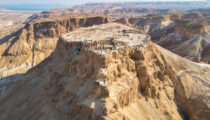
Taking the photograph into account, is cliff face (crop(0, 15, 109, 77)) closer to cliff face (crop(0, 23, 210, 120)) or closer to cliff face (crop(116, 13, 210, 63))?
cliff face (crop(0, 23, 210, 120))

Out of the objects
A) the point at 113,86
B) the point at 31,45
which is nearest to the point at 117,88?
the point at 113,86

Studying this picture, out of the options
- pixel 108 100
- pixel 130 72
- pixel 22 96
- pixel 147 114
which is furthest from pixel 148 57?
pixel 22 96

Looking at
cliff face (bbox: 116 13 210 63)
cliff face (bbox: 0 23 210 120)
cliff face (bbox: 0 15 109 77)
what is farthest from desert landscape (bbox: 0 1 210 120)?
cliff face (bbox: 0 15 109 77)

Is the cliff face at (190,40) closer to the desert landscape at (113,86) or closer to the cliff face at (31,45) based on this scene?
the desert landscape at (113,86)

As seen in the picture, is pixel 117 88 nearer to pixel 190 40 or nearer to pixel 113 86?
pixel 113 86

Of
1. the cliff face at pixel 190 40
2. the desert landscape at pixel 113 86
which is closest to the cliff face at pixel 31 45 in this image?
the desert landscape at pixel 113 86
